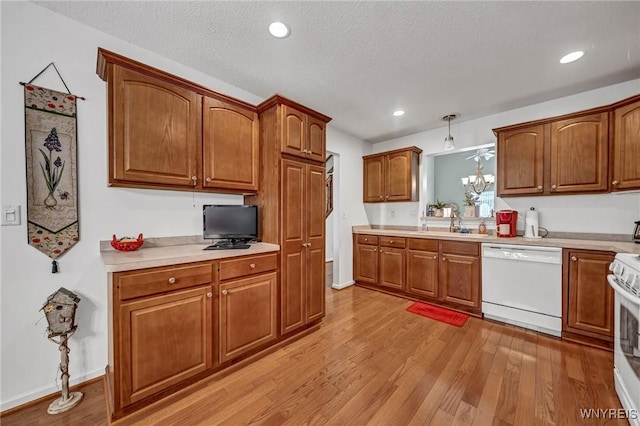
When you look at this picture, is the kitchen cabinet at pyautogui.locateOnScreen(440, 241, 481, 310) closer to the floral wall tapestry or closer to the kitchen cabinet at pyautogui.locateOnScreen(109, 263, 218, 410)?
the kitchen cabinet at pyautogui.locateOnScreen(109, 263, 218, 410)

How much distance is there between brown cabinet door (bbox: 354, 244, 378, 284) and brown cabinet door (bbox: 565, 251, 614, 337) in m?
2.20

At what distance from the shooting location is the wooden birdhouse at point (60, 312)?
1552mm

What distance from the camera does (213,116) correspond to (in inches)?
86.1

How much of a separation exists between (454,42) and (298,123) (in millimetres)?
1470

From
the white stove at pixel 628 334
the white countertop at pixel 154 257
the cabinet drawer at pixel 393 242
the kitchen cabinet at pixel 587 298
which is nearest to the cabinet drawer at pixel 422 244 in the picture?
the cabinet drawer at pixel 393 242

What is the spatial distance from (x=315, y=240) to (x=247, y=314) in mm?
1002

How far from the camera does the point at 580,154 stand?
100 inches

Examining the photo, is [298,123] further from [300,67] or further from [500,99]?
[500,99]

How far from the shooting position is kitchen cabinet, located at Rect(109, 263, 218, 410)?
1.47 m

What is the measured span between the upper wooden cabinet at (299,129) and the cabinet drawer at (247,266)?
1.03m

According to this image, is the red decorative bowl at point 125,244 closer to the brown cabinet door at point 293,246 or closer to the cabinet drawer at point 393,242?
the brown cabinet door at point 293,246

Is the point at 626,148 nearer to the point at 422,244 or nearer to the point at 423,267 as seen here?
the point at 422,244

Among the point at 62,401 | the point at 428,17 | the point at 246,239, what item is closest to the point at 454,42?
the point at 428,17

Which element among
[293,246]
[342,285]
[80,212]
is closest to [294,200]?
[293,246]
